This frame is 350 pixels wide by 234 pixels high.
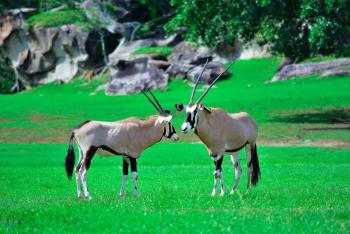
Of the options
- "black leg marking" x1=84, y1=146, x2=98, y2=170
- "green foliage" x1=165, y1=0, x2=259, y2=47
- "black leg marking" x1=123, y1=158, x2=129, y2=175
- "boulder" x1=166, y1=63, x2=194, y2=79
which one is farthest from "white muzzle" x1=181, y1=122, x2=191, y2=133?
"boulder" x1=166, y1=63, x2=194, y2=79

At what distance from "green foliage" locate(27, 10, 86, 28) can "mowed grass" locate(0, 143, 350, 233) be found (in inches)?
1481

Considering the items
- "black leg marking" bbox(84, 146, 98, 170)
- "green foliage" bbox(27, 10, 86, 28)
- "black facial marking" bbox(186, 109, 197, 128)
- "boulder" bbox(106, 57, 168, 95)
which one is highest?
"black facial marking" bbox(186, 109, 197, 128)

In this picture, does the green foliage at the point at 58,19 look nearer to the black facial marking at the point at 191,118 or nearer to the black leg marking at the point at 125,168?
the black leg marking at the point at 125,168

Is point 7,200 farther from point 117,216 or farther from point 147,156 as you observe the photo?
point 147,156

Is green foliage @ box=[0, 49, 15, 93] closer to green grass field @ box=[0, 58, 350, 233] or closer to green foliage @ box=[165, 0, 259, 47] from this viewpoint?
green grass field @ box=[0, 58, 350, 233]

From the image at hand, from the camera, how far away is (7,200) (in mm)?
16828

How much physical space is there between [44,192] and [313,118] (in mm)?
22357

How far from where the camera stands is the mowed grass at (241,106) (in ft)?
119

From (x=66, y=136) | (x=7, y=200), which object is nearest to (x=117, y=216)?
(x=7, y=200)

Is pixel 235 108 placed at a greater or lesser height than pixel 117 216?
lesser

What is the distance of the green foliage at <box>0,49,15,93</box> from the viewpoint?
69.0 metres

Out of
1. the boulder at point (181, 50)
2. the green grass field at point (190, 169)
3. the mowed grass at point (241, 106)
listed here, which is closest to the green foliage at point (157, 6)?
the boulder at point (181, 50)

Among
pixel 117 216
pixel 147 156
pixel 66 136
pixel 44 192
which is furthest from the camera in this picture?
pixel 66 136

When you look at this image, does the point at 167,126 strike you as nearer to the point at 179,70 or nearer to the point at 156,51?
the point at 179,70
